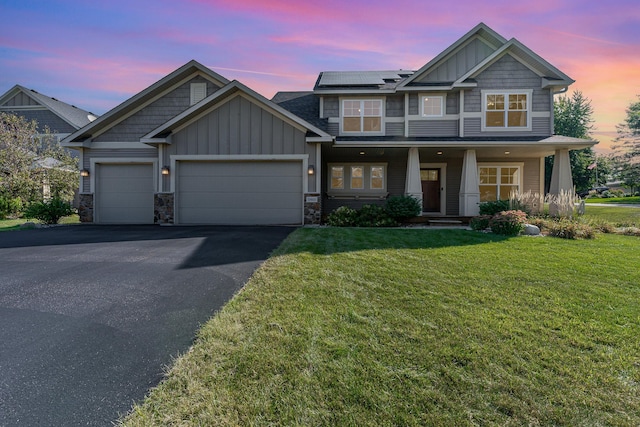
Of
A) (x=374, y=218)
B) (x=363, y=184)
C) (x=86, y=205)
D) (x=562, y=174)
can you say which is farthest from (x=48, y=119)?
(x=562, y=174)

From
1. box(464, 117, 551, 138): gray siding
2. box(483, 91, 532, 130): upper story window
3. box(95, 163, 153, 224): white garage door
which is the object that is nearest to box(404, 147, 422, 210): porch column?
box(464, 117, 551, 138): gray siding

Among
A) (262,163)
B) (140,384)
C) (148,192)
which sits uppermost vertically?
(262,163)

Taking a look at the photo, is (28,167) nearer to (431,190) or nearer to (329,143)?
(329,143)

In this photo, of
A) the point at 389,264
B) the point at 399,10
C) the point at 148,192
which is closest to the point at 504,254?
the point at 389,264

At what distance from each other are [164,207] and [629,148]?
163 feet

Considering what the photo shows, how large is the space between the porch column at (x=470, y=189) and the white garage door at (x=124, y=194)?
40.3 ft

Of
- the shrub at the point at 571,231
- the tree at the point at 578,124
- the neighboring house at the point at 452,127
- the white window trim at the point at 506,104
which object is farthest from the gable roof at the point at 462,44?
the tree at the point at 578,124

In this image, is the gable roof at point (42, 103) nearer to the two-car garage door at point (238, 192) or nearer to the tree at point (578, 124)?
the two-car garage door at point (238, 192)

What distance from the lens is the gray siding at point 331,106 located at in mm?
12906

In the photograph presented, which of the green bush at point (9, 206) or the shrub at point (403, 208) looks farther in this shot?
the green bush at point (9, 206)

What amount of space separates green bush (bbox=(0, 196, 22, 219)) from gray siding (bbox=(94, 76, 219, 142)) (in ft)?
19.2

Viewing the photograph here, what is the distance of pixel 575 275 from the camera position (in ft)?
14.9

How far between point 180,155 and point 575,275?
36.6ft

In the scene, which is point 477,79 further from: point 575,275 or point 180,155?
point 180,155
